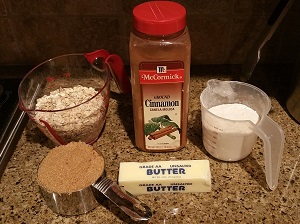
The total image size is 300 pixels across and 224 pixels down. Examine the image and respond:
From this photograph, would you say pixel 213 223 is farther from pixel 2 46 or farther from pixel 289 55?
pixel 2 46

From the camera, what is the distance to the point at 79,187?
597 millimetres

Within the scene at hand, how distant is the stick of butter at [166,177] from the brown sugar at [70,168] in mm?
52

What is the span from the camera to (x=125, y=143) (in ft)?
2.48

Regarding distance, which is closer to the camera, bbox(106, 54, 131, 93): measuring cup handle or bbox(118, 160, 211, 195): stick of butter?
bbox(118, 160, 211, 195): stick of butter

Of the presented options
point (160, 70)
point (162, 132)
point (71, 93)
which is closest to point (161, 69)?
point (160, 70)

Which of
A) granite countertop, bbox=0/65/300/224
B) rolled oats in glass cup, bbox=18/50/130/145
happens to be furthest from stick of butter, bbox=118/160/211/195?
rolled oats in glass cup, bbox=18/50/130/145

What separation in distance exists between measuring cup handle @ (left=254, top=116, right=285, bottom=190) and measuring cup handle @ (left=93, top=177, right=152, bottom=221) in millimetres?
214

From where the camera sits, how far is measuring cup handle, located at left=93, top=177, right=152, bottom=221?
589 millimetres

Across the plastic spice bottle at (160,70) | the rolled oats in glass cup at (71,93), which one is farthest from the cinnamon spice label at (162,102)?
the rolled oats in glass cup at (71,93)

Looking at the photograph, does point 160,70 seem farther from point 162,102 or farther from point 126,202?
point 126,202

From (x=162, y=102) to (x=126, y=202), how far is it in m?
0.18

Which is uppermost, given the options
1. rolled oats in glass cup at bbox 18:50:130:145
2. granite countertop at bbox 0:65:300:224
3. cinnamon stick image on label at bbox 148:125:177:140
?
rolled oats in glass cup at bbox 18:50:130:145

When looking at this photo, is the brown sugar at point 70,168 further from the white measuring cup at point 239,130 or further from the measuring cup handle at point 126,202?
the white measuring cup at point 239,130

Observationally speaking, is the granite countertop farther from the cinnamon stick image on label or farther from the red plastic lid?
the red plastic lid
